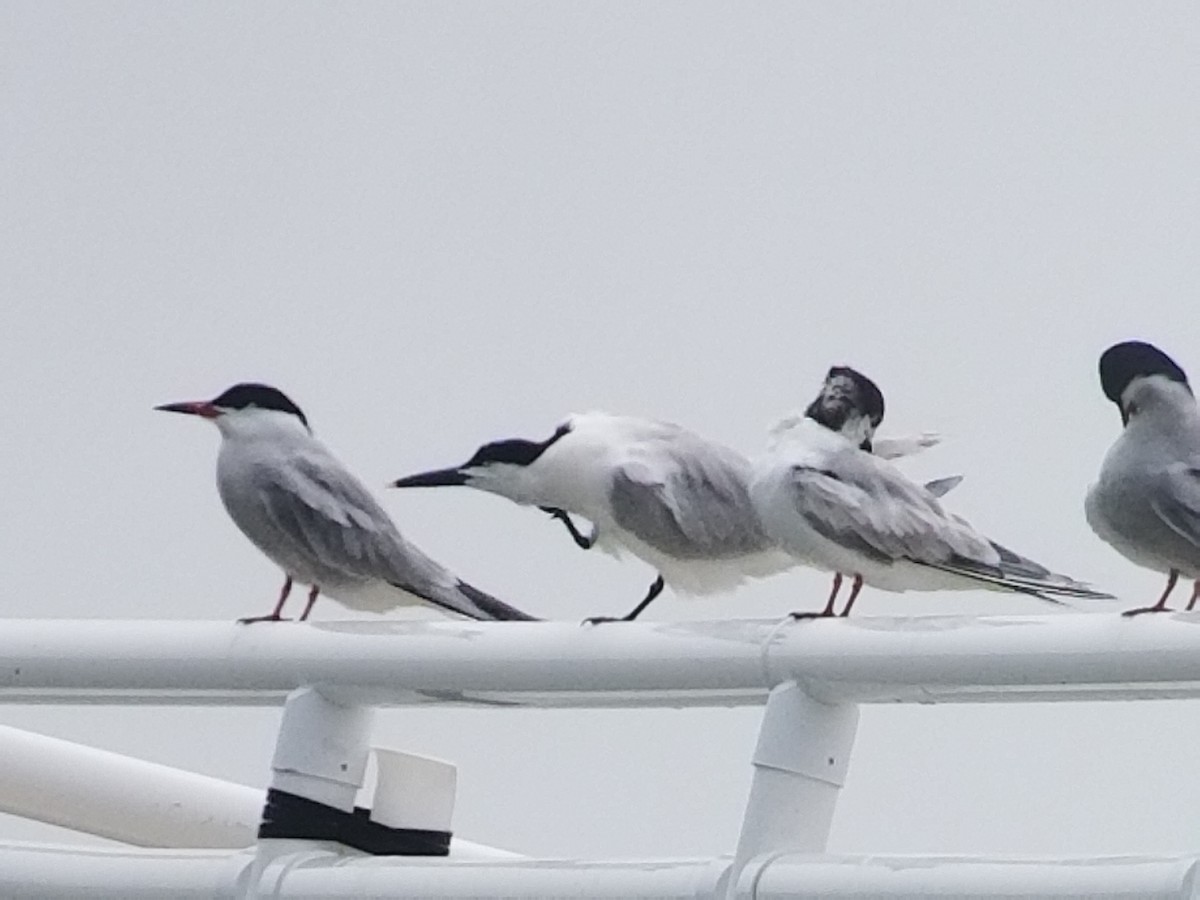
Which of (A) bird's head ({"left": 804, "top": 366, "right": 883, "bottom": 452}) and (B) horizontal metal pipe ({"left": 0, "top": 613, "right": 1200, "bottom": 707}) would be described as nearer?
(B) horizontal metal pipe ({"left": 0, "top": 613, "right": 1200, "bottom": 707})

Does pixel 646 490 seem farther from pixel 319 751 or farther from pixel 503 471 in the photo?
pixel 319 751

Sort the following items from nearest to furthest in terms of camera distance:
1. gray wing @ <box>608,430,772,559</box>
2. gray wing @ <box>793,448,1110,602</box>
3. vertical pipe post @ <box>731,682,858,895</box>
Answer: vertical pipe post @ <box>731,682,858,895</box> → gray wing @ <box>793,448,1110,602</box> → gray wing @ <box>608,430,772,559</box>

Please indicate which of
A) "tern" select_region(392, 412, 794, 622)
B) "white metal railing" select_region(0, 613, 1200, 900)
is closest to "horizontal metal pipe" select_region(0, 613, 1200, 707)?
"white metal railing" select_region(0, 613, 1200, 900)

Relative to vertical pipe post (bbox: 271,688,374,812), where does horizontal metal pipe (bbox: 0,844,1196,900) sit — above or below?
below

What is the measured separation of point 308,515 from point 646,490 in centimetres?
45

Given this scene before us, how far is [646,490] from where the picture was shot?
3.06m

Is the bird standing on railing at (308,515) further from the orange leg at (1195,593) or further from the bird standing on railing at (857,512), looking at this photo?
the orange leg at (1195,593)

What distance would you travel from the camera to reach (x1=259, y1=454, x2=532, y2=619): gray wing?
314cm

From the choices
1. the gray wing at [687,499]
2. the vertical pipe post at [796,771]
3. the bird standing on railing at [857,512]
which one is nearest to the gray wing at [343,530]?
the gray wing at [687,499]

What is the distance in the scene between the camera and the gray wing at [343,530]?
314 cm

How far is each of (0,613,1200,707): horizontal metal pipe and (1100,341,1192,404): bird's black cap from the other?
0.50 metres

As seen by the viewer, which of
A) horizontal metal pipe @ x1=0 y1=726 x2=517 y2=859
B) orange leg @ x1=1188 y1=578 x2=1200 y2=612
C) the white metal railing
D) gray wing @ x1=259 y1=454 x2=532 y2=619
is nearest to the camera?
the white metal railing

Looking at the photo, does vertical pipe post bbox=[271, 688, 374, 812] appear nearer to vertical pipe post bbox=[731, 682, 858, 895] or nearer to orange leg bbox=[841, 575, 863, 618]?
vertical pipe post bbox=[731, 682, 858, 895]

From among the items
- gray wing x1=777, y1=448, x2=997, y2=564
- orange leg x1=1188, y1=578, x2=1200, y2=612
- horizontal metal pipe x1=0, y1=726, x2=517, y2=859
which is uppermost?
gray wing x1=777, y1=448, x2=997, y2=564
